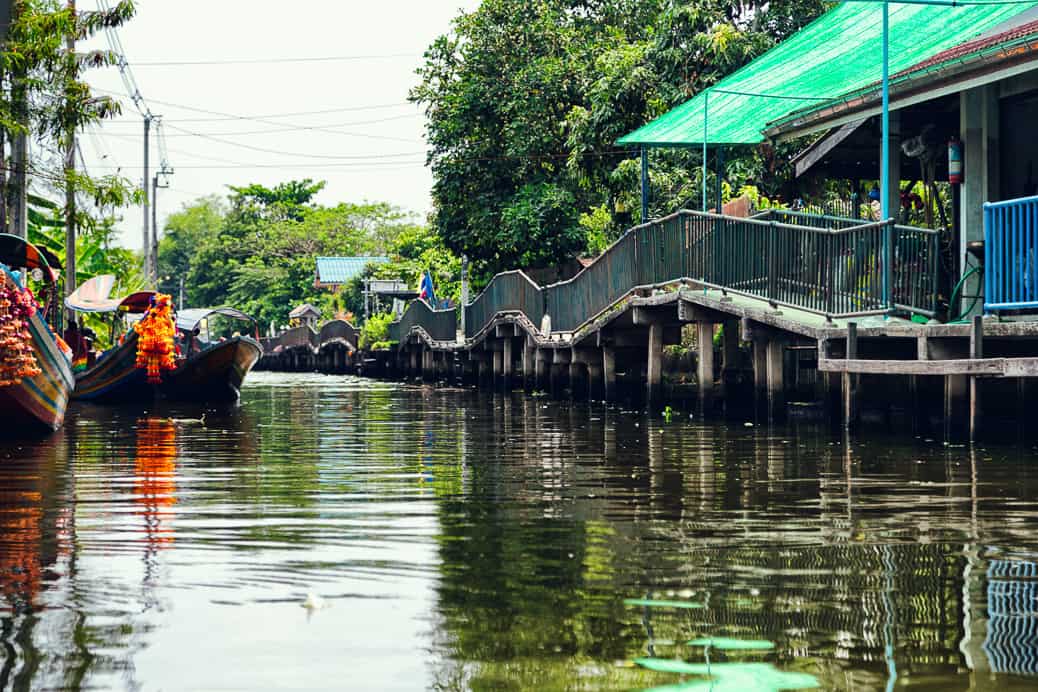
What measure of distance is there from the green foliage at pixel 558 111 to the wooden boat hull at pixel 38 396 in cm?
1604

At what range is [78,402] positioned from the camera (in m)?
29.1

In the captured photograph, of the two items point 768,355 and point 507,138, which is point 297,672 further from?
point 507,138

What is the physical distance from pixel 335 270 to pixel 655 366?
218ft

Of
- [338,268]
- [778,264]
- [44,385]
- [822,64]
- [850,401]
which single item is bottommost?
[850,401]

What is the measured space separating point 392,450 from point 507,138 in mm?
24310

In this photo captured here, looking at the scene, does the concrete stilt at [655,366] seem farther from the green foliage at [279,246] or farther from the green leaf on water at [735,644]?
the green foliage at [279,246]

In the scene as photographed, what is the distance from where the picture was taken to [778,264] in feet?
57.7

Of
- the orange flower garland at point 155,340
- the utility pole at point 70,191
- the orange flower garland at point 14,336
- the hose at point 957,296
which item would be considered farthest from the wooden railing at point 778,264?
the utility pole at point 70,191

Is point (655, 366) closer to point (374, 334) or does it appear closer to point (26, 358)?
point (26, 358)

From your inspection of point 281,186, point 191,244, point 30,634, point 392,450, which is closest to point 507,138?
point 392,450

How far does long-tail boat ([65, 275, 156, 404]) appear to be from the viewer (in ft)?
92.2

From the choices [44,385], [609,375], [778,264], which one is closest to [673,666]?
[778,264]

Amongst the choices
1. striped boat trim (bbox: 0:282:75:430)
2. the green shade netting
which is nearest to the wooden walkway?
the green shade netting

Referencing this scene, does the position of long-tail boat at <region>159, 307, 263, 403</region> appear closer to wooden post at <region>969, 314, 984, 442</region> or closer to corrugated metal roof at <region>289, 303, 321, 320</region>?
wooden post at <region>969, 314, 984, 442</region>
